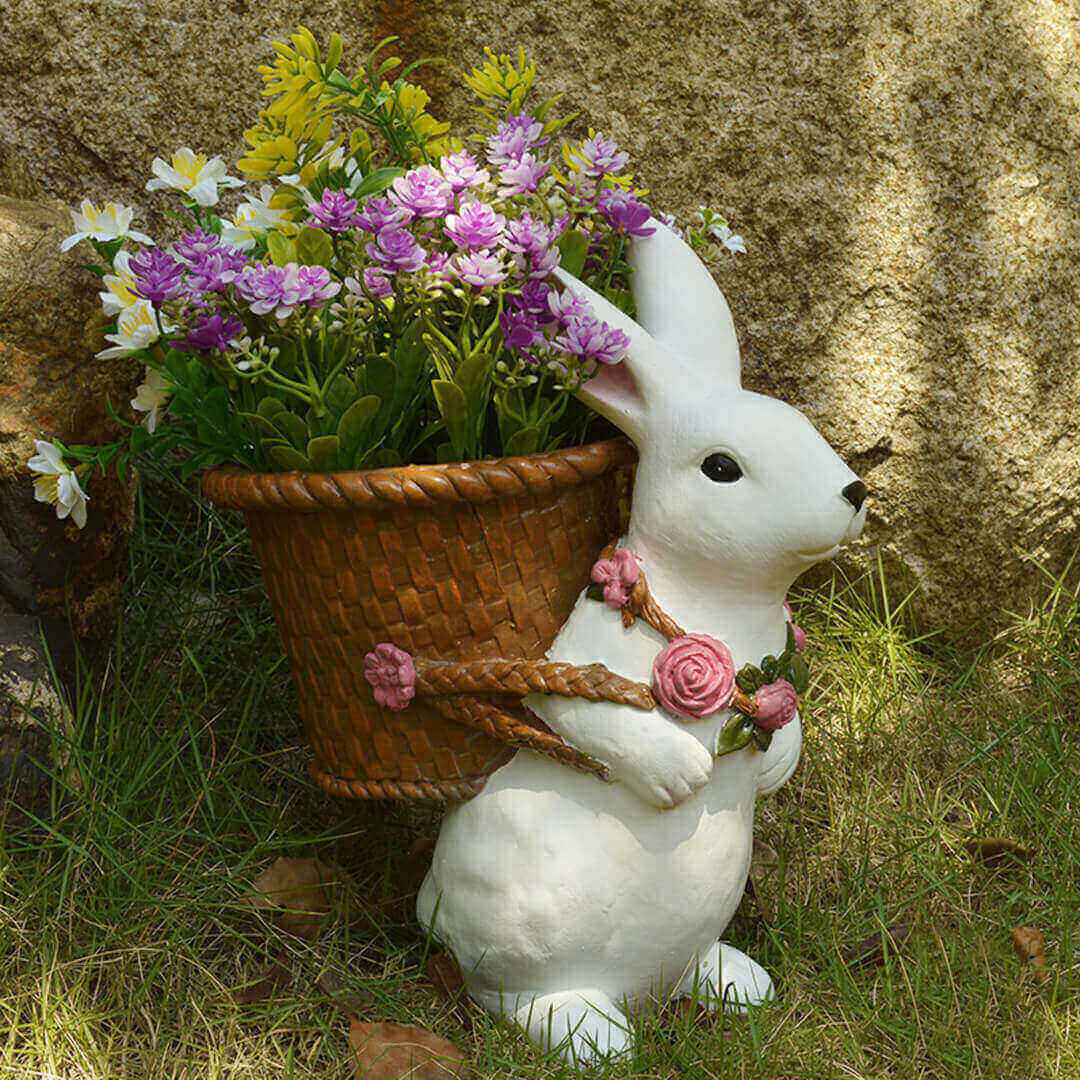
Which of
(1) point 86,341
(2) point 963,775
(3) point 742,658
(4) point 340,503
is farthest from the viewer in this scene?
(2) point 963,775

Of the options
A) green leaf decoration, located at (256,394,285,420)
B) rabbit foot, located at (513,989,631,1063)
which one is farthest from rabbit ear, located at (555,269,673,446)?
rabbit foot, located at (513,989,631,1063)

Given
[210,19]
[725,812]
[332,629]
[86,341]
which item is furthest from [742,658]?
[210,19]

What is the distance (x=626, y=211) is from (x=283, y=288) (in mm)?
578

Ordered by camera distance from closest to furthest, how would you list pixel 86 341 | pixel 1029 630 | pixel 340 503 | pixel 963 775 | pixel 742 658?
1. pixel 340 503
2. pixel 742 658
3. pixel 86 341
4. pixel 963 775
5. pixel 1029 630

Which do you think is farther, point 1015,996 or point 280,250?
point 1015,996

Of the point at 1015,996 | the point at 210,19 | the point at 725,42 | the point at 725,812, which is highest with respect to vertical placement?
the point at 725,42

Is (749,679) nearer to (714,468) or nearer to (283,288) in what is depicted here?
(714,468)

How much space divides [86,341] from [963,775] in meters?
1.89

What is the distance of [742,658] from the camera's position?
5.96 ft

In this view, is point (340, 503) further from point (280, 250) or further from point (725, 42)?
point (725, 42)

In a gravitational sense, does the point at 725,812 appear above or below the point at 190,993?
above

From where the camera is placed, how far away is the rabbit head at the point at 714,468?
1.74 m

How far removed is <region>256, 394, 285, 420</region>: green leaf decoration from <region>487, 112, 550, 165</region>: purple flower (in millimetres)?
505

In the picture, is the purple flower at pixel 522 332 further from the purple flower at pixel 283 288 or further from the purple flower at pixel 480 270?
the purple flower at pixel 283 288
